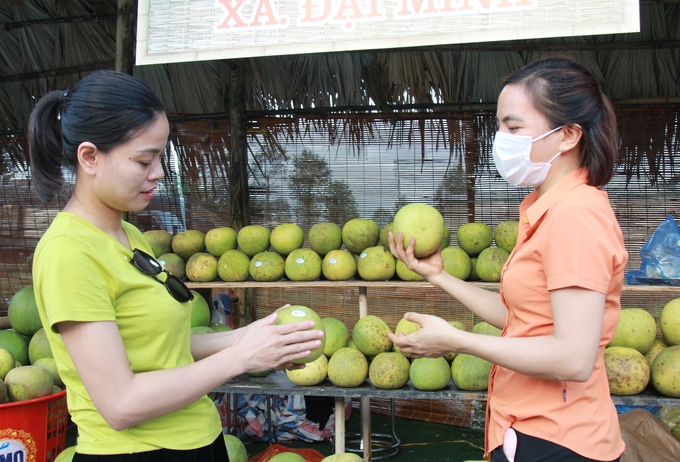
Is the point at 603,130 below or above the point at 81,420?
above

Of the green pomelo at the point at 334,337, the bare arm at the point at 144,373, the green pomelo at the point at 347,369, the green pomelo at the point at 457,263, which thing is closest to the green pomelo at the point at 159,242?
the green pomelo at the point at 334,337

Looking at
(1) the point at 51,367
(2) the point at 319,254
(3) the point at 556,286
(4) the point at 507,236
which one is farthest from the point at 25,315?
(3) the point at 556,286

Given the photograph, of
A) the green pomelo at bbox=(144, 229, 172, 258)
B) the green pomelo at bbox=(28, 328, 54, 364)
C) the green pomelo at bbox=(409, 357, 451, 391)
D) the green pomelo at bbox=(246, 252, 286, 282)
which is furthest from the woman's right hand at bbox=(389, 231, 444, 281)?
the green pomelo at bbox=(144, 229, 172, 258)

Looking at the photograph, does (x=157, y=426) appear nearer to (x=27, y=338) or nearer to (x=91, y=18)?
(x=27, y=338)

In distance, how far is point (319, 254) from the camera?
3854 millimetres

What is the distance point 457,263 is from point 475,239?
0.85 feet

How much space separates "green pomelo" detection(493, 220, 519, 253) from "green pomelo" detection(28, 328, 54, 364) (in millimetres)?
2798

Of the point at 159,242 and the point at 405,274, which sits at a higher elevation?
the point at 159,242

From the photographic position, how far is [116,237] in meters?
1.51

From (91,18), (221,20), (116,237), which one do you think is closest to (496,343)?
(116,237)

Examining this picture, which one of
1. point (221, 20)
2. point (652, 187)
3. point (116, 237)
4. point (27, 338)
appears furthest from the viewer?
point (652, 187)

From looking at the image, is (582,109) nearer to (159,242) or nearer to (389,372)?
(389,372)

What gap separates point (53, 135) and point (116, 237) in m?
0.30

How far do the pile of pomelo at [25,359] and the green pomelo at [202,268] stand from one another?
956mm
